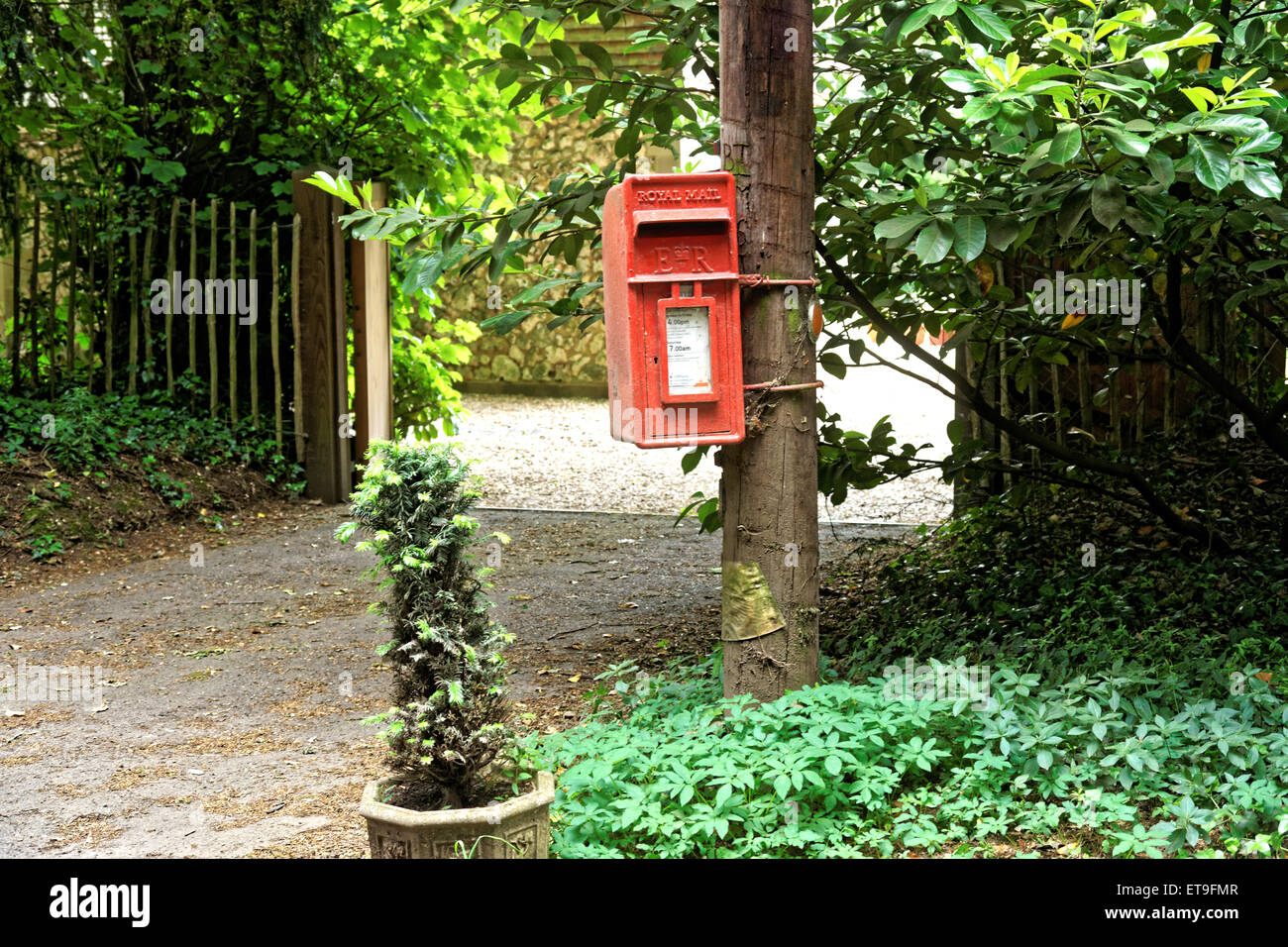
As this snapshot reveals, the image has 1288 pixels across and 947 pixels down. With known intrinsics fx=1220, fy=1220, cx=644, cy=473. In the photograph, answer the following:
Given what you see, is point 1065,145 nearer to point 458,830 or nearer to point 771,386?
point 771,386

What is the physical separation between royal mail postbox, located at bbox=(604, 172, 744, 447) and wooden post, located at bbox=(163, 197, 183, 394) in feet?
22.1

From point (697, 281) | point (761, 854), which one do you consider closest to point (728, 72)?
point (697, 281)

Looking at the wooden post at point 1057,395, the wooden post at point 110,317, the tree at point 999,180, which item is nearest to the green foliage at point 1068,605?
the tree at point 999,180

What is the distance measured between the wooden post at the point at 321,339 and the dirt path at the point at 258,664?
0.58 m

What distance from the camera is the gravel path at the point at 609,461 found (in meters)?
10.1

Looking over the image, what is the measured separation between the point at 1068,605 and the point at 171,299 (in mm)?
7353

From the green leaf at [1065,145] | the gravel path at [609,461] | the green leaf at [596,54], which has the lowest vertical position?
the gravel path at [609,461]

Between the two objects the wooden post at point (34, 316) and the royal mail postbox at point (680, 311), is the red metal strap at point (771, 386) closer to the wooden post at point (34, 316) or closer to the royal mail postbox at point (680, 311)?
the royal mail postbox at point (680, 311)

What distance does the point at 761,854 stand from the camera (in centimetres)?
329

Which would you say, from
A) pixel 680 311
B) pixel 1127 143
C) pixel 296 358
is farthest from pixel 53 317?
pixel 1127 143

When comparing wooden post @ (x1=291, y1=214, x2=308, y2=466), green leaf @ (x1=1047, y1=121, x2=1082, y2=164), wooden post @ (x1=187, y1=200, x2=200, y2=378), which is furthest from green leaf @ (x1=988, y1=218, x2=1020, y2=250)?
wooden post @ (x1=187, y1=200, x2=200, y2=378)

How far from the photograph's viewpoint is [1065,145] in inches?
138

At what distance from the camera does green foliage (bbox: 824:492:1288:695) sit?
455 cm

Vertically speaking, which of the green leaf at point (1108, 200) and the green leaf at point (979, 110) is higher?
the green leaf at point (979, 110)
